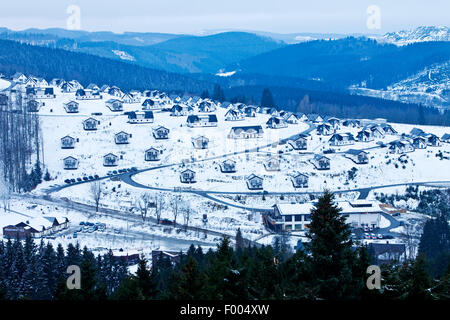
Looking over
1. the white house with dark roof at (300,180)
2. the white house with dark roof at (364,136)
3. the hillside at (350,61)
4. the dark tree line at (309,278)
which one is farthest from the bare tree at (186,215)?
the hillside at (350,61)

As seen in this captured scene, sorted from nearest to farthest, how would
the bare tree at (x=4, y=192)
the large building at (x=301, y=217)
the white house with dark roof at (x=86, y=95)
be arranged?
the large building at (x=301, y=217), the bare tree at (x=4, y=192), the white house with dark roof at (x=86, y=95)

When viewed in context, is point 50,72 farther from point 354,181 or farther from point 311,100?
point 354,181

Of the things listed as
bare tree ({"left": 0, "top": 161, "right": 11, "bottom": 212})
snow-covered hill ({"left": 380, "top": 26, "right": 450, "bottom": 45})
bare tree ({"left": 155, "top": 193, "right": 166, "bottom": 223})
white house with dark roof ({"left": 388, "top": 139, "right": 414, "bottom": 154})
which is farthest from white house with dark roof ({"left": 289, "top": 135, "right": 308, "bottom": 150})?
snow-covered hill ({"left": 380, "top": 26, "right": 450, "bottom": 45})

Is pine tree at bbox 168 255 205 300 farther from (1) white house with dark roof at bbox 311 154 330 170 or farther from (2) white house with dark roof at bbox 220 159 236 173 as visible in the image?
(1) white house with dark roof at bbox 311 154 330 170

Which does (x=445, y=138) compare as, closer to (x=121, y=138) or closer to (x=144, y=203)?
(x=121, y=138)

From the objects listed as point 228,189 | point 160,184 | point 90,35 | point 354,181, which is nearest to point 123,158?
point 160,184

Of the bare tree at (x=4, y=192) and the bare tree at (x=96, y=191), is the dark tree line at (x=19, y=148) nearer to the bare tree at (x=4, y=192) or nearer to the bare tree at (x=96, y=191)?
the bare tree at (x=4, y=192)
